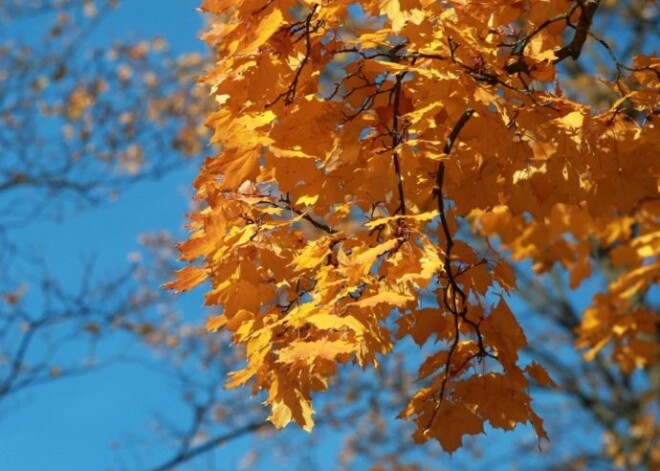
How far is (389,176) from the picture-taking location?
1883 millimetres

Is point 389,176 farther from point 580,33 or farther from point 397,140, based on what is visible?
point 580,33

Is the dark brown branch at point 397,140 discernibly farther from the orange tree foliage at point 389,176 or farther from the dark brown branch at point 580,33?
the dark brown branch at point 580,33

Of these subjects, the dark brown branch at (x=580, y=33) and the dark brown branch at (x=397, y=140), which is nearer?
the dark brown branch at (x=397, y=140)

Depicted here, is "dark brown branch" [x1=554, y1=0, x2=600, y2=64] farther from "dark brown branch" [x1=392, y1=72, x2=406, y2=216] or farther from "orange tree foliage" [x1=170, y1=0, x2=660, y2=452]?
"dark brown branch" [x1=392, y1=72, x2=406, y2=216]

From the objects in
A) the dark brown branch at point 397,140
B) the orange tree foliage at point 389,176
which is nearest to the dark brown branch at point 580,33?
the orange tree foliage at point 389,176

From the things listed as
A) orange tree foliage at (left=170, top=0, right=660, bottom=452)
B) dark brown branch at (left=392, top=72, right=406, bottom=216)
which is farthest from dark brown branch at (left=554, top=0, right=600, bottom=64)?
dark brown branch at (left=392, top=72, right=406, bottom=216)

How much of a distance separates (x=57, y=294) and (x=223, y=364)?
229 centimetres

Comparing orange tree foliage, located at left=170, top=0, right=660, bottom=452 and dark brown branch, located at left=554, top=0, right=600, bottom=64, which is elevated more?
dark brown branch, located at left=554, top=0, right=600, bottom=64

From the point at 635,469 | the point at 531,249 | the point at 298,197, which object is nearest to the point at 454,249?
the point at 298,197

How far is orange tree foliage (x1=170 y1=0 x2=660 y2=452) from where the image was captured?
175cm

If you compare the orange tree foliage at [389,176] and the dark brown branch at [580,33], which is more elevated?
the dark brown branch at [580,33]

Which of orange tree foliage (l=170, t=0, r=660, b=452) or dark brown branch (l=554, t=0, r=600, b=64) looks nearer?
orange tree foliage (l=170, t=0, r=660, b=452)

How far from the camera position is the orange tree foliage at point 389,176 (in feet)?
5.76

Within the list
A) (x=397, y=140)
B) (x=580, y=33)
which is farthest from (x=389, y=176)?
(x=580, y=33)
